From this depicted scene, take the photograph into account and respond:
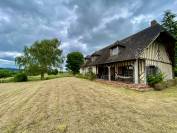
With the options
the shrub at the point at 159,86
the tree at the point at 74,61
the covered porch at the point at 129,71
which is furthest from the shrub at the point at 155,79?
the tree at the point at 74,61

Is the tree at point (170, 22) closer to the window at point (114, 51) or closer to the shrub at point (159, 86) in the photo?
the window at point (114, 51)

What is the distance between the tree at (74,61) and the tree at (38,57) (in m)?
16.0

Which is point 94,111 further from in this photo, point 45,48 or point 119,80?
point 45,48

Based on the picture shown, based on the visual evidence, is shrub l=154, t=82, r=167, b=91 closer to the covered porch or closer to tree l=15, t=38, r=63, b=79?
the covered porch

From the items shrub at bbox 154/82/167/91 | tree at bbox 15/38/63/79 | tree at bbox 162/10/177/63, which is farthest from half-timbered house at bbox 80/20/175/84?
tree at bbox 15/38/63/79

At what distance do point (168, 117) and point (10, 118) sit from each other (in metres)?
6.09

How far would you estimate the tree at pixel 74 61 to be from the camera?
5131 centimetres

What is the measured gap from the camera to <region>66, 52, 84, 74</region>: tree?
51.3 m

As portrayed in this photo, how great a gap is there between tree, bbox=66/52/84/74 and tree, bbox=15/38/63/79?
16026mm

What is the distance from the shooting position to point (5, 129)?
4.98 m

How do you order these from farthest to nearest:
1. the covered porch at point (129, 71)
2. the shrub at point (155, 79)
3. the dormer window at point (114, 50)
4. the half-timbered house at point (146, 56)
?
the dormer window at point (114, 50) < the half-timbered house at point (146, 56) < the covered porch at point (129, 71) < the shrub at point (155, 79)

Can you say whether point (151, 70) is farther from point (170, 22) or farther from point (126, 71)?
point (170, 22)

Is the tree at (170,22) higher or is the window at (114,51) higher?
the tree at (170,22)

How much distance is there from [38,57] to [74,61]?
18.6m
